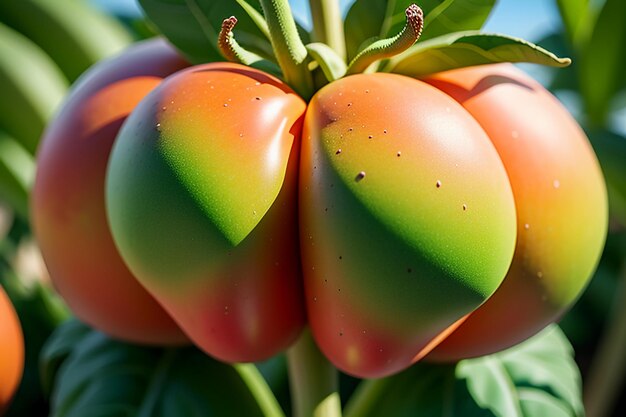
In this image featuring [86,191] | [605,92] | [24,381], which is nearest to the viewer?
[86,191]

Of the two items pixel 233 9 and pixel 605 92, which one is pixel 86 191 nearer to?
pixel 233 9

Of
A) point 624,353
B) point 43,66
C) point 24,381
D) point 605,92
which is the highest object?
point 43,66

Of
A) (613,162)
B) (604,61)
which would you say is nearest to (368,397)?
(613,162)

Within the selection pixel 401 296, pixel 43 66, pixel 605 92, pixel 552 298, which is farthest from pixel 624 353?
pixel 43 66

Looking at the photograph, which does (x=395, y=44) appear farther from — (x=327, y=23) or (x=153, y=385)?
(x=153, y=385)

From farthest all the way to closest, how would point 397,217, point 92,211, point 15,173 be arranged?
point 15,173 → point 92,211 → point 397,217

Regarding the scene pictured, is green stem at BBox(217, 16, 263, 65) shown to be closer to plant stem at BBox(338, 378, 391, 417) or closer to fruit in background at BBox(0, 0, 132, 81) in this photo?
plant stem at BBox(338, 378, 391, 417)
